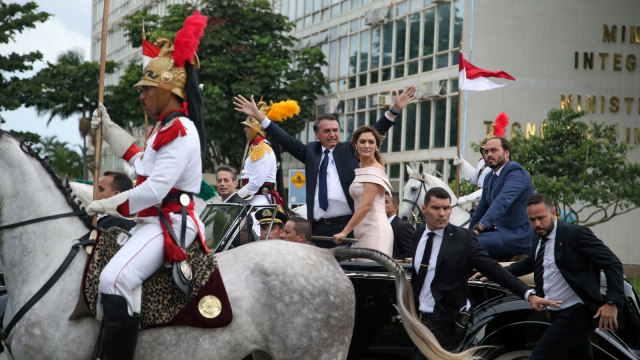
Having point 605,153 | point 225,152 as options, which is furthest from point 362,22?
point 605,153

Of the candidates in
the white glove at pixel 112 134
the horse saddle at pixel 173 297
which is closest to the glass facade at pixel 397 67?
the white glove at pixel 112 134

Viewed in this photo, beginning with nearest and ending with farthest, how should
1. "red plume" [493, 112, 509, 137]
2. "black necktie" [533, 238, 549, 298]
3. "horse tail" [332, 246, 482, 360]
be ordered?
1. "horse tail" [332, 246, 482, 360]
2. "black necktie" [533, 238, 549, 298]
3. "red plume" [493, 112, 509, 137]

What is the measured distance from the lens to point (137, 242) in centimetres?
533

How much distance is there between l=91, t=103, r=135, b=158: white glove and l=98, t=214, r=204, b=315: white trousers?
29.1 inches

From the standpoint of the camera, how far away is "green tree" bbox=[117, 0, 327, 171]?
37.0 m

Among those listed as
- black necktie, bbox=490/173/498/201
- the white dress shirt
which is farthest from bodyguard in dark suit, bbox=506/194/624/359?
the white dress shirt

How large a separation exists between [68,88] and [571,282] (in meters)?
54.9

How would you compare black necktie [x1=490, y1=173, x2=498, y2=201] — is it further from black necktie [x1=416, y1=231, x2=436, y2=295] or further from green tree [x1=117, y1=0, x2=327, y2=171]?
green tree [x1=117, y1=0, x2=327, y2=171]

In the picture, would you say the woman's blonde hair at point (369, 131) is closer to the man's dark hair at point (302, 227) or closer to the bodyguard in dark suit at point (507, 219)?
the man's dark hair at point (302, 227)

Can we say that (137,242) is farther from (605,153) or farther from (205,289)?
(605,153)

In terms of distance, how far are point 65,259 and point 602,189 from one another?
25269mm

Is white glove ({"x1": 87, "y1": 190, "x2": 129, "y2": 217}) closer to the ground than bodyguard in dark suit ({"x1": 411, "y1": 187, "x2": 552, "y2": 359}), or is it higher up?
higher up

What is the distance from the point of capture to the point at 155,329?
531 centimetres

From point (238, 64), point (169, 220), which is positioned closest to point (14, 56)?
point (238, 64)
